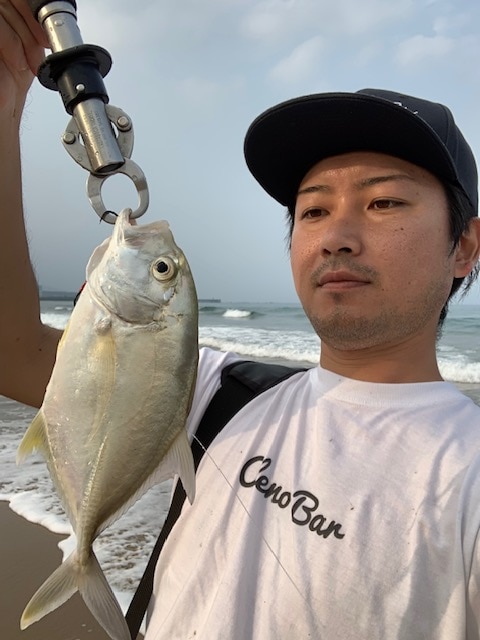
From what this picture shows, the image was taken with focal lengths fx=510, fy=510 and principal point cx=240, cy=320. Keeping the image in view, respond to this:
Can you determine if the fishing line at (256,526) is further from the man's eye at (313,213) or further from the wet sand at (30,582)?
the wet sand at (30,582)

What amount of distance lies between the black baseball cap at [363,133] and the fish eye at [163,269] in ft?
2.85

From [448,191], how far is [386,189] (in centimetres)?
30

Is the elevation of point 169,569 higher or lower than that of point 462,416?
lower

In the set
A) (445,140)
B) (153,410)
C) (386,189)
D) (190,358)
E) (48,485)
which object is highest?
(445,140)

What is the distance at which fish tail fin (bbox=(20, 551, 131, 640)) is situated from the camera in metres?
1.50

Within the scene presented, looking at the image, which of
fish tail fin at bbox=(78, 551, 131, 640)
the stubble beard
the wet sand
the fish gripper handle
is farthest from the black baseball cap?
the wet sand

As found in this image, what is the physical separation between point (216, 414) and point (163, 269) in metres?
0.62

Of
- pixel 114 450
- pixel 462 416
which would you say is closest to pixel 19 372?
pixel 114 450

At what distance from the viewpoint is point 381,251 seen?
1.91 metres

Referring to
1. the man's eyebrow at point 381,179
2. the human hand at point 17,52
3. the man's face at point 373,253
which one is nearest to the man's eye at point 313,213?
the man's face at point 373,253

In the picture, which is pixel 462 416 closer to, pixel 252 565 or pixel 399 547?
pixel 399 547

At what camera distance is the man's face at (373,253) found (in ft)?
6.28

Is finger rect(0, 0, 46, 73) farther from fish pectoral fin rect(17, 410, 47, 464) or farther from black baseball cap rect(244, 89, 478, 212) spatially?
fish pectoral fin rect(17, 410, 47, 464)

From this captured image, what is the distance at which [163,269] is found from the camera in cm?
179
